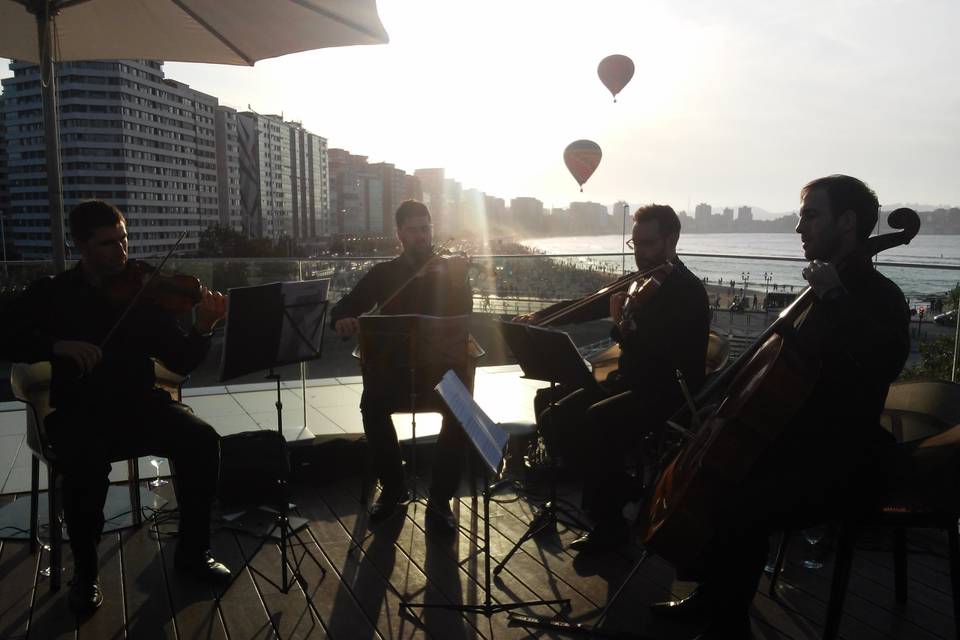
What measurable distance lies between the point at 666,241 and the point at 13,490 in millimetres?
3610

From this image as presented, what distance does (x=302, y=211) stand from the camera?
9325cm

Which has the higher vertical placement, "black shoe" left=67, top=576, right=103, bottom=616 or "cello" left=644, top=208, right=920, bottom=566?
"cello" left=644, top=208, right=920, bottom=566

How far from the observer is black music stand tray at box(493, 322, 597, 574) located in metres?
2.74

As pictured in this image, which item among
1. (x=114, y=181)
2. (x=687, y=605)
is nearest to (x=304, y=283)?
(x=687, y=605)

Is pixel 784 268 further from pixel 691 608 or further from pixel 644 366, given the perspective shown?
pixel 691 608

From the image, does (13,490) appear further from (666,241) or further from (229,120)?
(229,120)

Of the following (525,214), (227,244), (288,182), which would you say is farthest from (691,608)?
(525,214)

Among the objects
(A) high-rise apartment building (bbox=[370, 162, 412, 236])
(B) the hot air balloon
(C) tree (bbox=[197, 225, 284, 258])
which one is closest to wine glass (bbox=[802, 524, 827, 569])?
(B) the hot air balloon

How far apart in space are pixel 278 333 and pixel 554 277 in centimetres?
379

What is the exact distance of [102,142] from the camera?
79062mm

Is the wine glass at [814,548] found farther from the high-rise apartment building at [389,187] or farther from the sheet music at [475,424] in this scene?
the high-rise apartment building at [389,187]

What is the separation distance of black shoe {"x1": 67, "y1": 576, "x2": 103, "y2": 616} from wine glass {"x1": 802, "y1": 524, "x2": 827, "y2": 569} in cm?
281

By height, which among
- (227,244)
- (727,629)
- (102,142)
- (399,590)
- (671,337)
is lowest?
(399,590)

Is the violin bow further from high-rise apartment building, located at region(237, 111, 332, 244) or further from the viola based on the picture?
high-rise apartment building, located at region(237, 111, 332, 244)
